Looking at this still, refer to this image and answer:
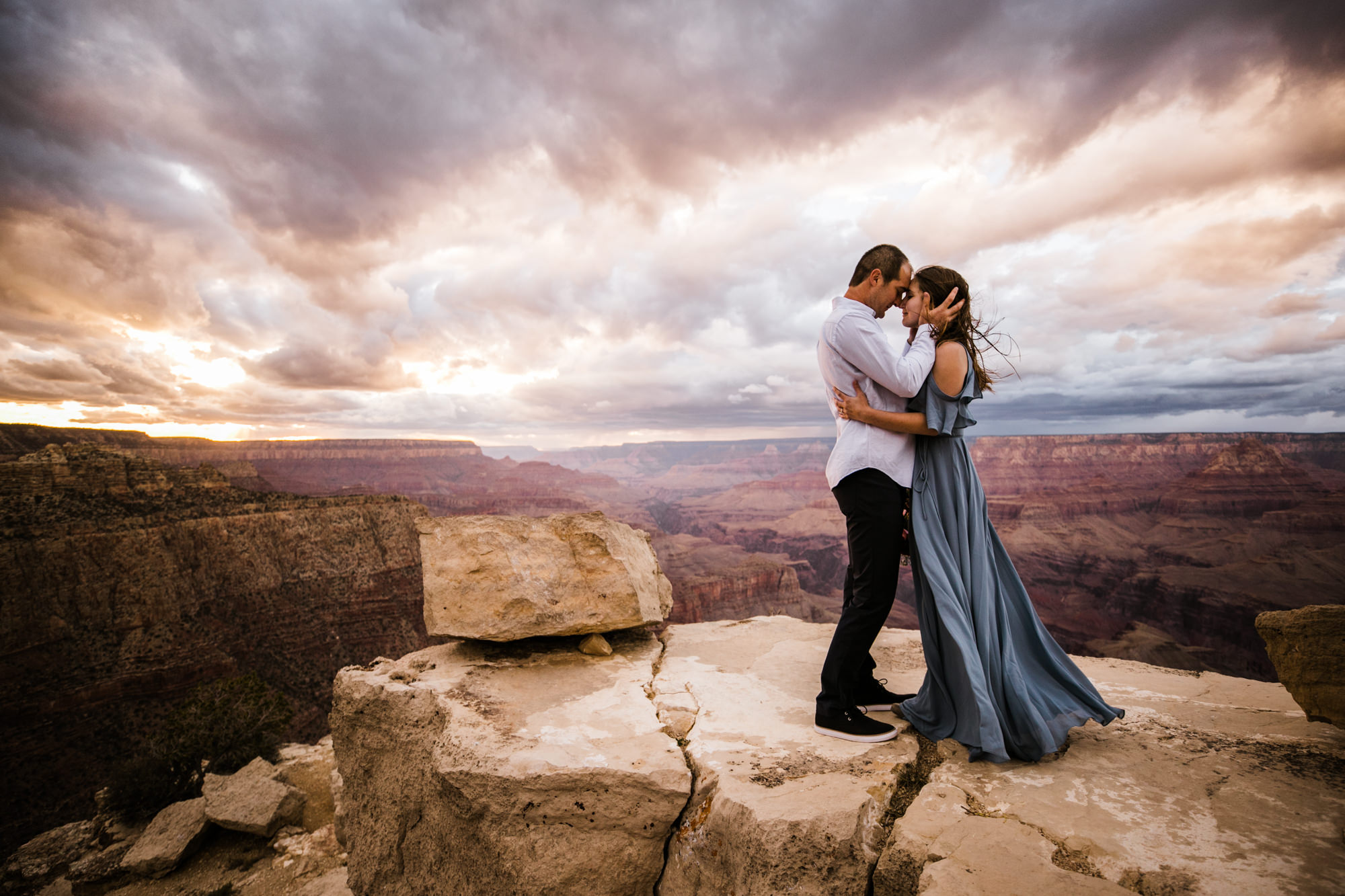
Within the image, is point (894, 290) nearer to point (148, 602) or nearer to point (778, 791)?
point (778, 791)

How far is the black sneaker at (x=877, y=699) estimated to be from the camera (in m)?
2.94

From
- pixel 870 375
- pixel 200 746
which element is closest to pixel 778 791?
pixel 870 375

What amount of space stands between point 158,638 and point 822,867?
102ft

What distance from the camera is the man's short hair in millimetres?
2709

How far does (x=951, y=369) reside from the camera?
2580mm

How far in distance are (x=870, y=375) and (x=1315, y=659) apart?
2.37 m

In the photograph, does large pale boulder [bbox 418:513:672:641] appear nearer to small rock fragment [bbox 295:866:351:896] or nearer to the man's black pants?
the man's black pants

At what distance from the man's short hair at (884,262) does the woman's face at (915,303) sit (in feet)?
0.38

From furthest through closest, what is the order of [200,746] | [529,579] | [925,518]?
[200,746] → [529,579] → [925,518]

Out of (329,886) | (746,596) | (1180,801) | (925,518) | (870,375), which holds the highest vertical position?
(870,375)

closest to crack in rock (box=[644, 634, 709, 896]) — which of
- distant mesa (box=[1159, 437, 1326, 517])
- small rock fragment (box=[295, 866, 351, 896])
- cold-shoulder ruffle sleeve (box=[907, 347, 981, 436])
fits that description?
cold-shoulder ruffle sleeve (box=[907, 347, 981, 436])

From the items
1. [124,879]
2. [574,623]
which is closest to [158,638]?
[124,879]

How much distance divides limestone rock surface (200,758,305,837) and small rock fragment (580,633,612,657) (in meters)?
6.33

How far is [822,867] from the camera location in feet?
6.31
